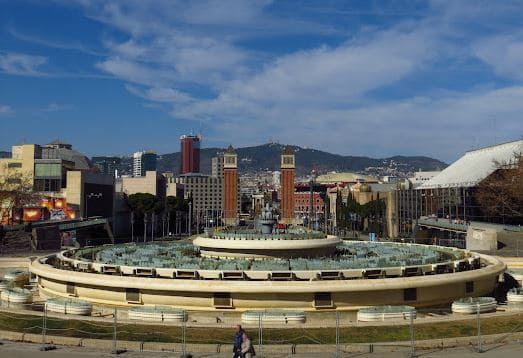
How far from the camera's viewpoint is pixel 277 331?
60.1 ft

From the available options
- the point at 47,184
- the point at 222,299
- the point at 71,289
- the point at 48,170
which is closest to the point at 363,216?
the point at 47,184

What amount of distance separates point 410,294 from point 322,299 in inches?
142

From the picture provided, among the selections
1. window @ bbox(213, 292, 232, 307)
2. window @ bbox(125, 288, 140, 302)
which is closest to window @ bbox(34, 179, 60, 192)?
window @ bbox(125, 288, 140, 302)

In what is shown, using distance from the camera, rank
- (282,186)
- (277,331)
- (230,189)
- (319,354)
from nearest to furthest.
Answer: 1. (319,354)
2. (277,331)
3. (282,186)
4. (230,189)

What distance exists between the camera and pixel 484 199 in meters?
75.3

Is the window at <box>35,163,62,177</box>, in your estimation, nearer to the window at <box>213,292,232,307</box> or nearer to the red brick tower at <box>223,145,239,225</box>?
the red brick tower at <box>223,145,239,225</box>

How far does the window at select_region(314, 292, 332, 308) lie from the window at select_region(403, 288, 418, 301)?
10.1 feet

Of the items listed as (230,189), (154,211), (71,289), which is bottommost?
(71,289)

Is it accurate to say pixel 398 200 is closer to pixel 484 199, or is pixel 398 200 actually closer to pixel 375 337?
pixel 484 199

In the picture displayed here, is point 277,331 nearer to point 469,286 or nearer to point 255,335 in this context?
point 255,335

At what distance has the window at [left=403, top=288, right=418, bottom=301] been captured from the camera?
22375 mm

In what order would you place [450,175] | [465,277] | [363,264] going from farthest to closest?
1. [450,175]
2. [363,264]
3. [465,277]

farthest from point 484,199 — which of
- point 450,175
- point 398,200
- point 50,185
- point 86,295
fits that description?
point 50,185

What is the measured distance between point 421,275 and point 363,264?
255 centimetres
